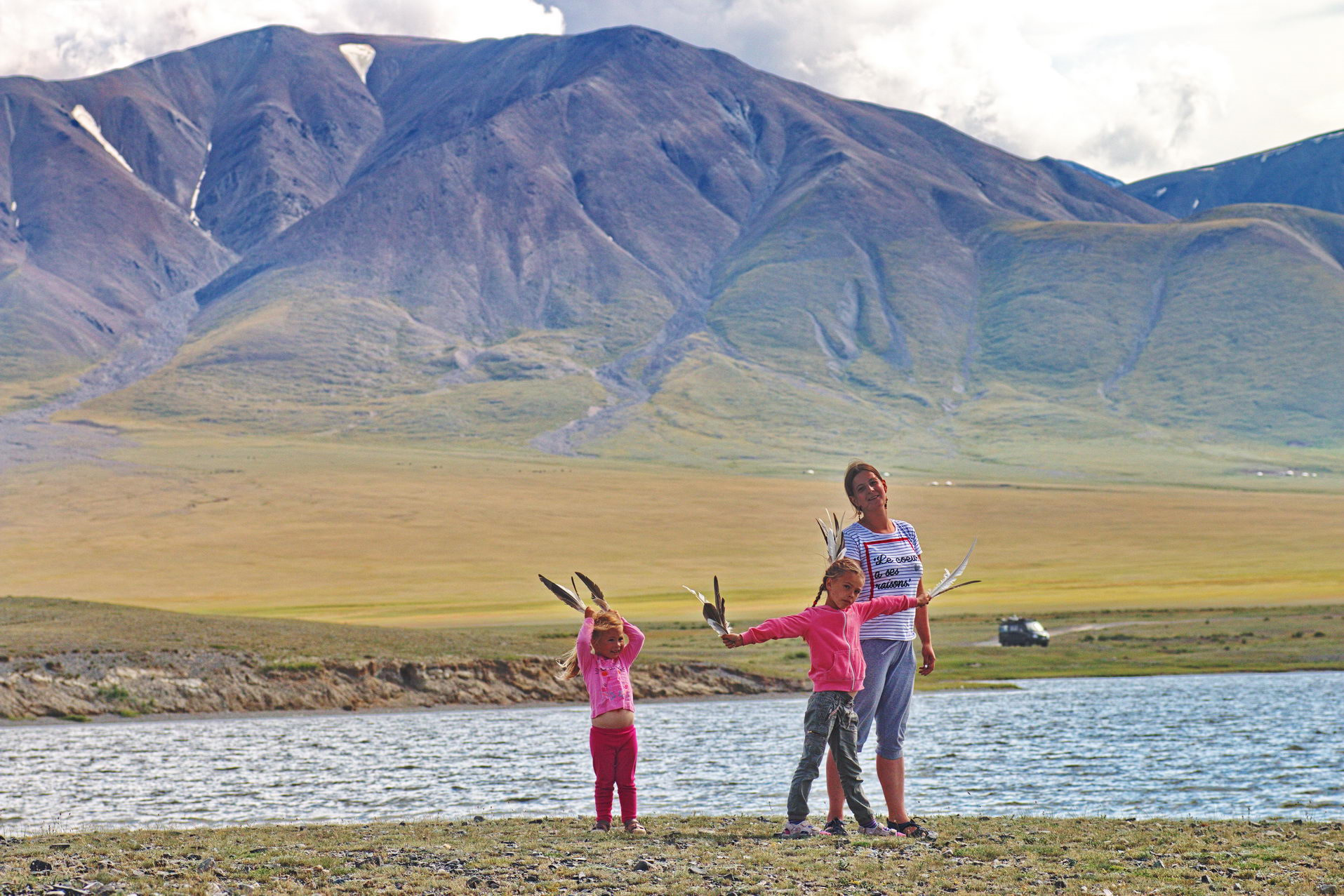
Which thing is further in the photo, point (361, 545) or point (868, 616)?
point (361, 545)

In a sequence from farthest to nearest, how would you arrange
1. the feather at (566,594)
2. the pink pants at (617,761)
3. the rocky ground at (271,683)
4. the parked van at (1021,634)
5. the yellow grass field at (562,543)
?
the yellow grass field at (562,543), the parked van at (1021,634), the rocky ground at (271,683), the pink pants at (617,761), the feather at (566,594)

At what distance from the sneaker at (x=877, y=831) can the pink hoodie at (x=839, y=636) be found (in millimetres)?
1631

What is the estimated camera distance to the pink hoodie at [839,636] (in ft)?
49.0

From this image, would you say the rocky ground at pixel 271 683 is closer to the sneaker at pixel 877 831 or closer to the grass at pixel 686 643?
the grass at pixel 686 643

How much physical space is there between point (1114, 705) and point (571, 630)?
29758mm

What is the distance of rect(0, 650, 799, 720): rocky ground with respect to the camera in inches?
1603

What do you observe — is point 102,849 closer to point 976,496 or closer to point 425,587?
point 425,587

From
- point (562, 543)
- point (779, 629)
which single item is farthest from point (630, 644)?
point (562, 543)

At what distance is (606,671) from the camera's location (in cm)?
1606

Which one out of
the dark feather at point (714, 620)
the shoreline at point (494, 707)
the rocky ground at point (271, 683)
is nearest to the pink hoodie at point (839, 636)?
the dark feather at point (714, 620)

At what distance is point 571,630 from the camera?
66750 millimetres

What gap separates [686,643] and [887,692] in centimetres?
4554

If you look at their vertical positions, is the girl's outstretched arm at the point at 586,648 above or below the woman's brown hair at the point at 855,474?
below

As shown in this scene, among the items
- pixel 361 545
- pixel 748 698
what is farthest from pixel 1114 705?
pixel 361 545
